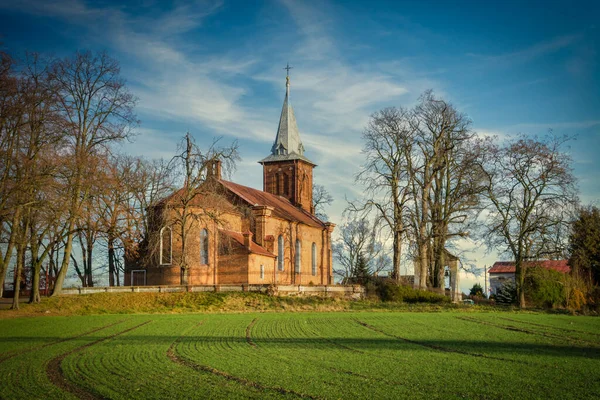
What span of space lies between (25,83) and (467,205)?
27.3 meters

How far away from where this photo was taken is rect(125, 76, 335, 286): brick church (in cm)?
4169

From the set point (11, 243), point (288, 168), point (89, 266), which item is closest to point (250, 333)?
point (11, 243)

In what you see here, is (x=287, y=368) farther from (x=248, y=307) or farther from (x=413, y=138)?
(x=413, y=138)

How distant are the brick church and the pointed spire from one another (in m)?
0.29

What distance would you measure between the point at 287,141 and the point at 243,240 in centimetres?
1941

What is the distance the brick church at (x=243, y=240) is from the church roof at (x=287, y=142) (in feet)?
0.86

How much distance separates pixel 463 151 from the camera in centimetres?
4100

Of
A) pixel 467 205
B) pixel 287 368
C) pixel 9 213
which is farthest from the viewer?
pixel 467 205

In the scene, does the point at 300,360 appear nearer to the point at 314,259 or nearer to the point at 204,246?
the point at 204,246

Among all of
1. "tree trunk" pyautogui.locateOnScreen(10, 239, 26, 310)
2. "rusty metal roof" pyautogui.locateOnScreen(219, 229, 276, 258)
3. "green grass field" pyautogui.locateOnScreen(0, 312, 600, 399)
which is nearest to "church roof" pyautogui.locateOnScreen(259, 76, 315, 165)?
→ "rusty metal roof" pyautogui.locateOnScreen(219, 229, 276, 258)

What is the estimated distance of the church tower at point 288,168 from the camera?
6256 cm

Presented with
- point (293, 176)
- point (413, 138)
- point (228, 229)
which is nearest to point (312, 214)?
point (293, 176)

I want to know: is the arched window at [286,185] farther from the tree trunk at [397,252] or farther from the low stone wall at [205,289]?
the low stone wall at [205,289]

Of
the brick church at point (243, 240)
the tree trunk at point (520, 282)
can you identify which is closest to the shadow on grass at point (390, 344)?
the brick church at point (243, 240)
